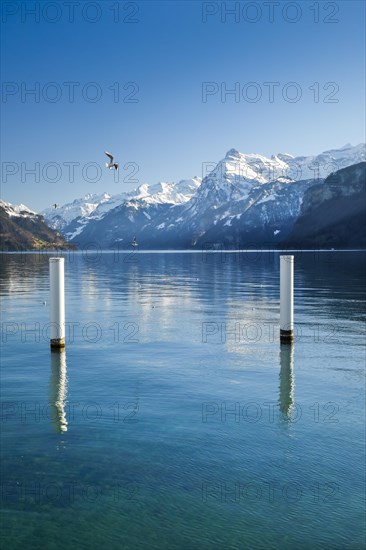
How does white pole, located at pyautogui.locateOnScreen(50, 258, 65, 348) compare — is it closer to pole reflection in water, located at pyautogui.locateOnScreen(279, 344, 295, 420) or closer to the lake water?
the lake water

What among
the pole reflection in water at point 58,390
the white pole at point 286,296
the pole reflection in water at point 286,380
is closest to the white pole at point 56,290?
the pole reflection in water at point 58,390

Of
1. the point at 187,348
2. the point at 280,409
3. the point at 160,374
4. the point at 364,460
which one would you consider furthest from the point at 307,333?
the point at 364,460

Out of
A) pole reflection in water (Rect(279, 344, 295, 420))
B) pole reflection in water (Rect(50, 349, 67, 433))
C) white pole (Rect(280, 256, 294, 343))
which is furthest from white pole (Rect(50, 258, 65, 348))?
white pole (Rect(280, 256, 294, 343))

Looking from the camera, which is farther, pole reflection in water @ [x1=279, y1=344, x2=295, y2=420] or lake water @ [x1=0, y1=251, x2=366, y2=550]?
pole reflection in water @ [x1=279, y1=344, x2=295, y2=420]

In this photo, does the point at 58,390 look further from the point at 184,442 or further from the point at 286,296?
the point at 286,296

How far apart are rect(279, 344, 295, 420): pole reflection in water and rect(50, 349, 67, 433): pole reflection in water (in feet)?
18.3

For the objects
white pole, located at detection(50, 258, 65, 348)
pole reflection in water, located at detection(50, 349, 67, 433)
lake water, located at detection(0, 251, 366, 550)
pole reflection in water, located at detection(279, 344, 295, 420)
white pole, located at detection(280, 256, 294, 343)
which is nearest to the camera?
lake water, located at detection(0, 251, 366, 550)

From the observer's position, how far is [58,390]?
53.2ft

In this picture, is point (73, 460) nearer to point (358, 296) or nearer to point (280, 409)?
point (280, 409)

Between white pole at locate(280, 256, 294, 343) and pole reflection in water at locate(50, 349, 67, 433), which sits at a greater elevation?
white pole at locate(280, 256, 294, 343)

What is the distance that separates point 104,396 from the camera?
1556 cm

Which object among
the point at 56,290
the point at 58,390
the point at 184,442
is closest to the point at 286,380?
the point at 184,442

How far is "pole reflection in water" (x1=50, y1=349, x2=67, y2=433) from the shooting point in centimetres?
1317

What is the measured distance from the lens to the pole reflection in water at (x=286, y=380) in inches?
→ 571
